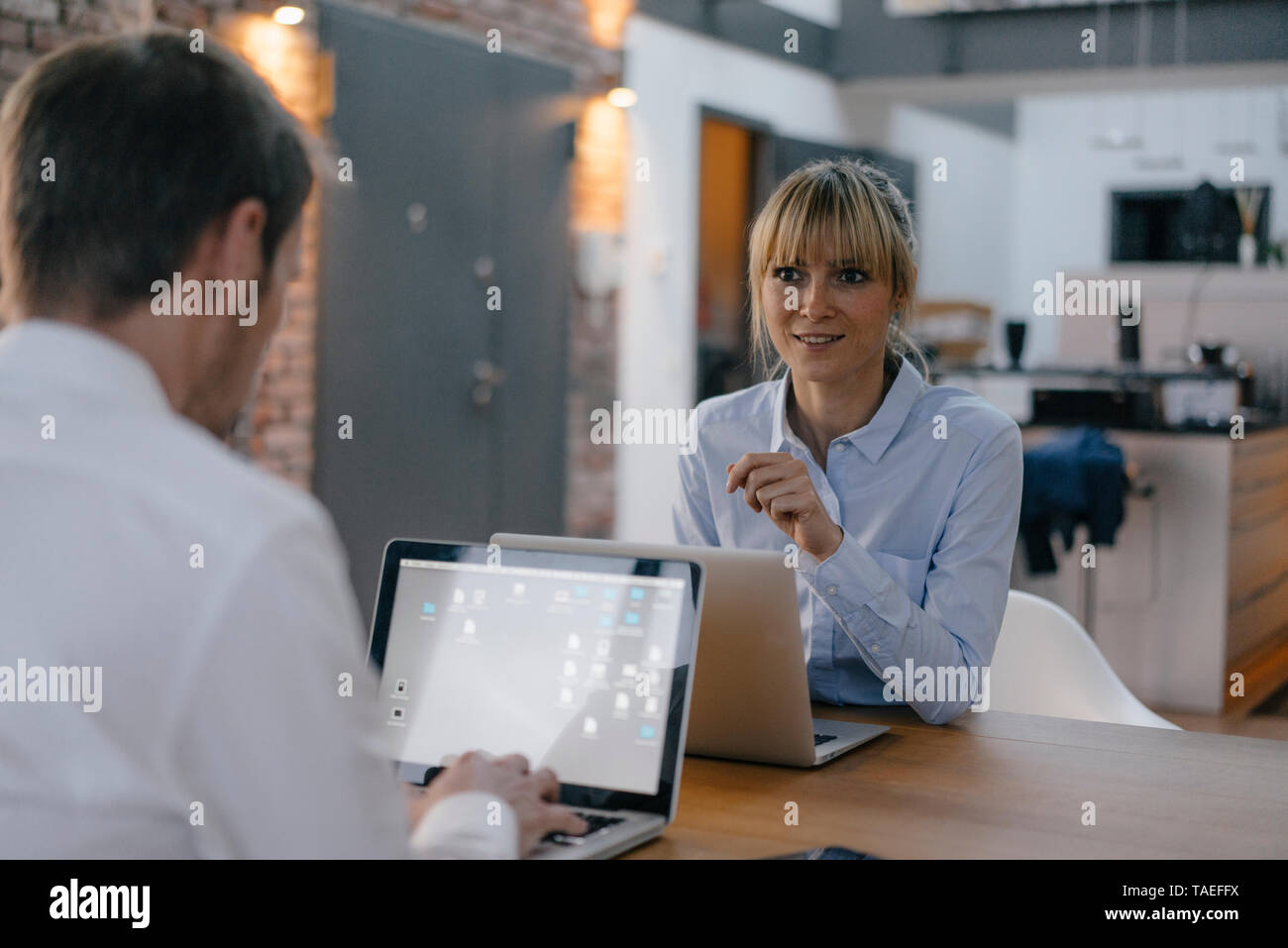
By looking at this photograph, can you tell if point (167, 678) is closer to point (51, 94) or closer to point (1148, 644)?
point (51, 94)

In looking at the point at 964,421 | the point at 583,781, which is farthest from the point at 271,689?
the point at 964,421

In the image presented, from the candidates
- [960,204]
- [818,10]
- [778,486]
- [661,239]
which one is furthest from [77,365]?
[960,204]

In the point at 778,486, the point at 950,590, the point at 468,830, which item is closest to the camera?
the point at 468,830

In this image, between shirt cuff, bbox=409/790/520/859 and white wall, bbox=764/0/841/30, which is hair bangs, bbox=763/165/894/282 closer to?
shirt cuff, bbox=409/790/520/859

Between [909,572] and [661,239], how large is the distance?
15.2 ft

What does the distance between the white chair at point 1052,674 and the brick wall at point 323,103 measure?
1.38 m

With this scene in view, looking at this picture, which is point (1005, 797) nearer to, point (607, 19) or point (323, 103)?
point (323, 103)

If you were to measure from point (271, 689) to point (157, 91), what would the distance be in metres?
0.43

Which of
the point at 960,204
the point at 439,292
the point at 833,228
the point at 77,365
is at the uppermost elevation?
the point at 960,204

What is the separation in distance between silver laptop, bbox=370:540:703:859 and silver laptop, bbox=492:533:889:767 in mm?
86

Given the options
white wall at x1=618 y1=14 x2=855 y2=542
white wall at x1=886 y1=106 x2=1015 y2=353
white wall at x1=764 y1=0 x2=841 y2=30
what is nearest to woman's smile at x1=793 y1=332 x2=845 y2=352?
white wall at x1=618 y1=14 x2=855 y2=542

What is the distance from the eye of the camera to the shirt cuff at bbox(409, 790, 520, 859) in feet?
3.41

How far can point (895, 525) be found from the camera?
2008 mm
